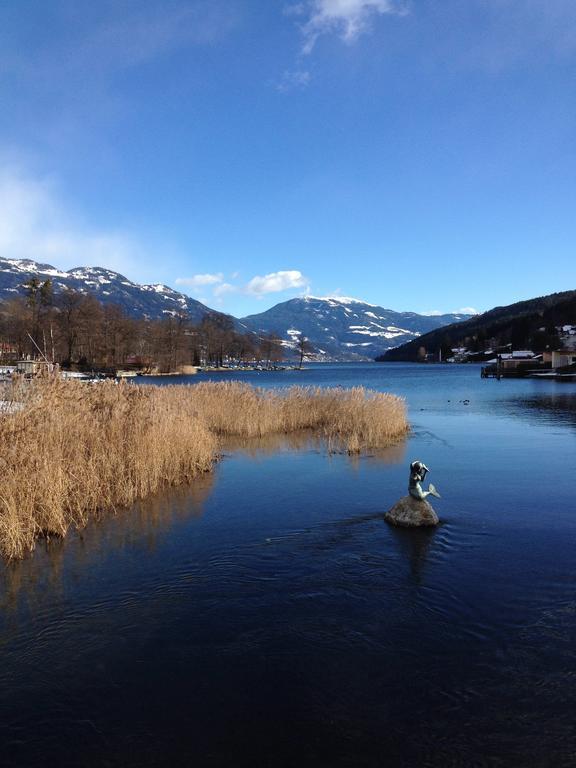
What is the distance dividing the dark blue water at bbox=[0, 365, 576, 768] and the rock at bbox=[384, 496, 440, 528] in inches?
12.3

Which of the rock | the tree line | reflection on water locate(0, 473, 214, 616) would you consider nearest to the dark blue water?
reflection on water locate(0, 473, 214, 616)

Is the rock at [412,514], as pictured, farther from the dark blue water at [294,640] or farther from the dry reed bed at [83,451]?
the dry reed bed at [83,451]

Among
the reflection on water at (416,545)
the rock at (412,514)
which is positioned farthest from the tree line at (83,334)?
the reflection on water at (416,545)

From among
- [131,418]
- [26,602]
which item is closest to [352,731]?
→ [26,602]

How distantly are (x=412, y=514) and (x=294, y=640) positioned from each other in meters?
5.24

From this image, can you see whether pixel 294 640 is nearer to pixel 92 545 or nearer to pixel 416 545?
pixel 416 545

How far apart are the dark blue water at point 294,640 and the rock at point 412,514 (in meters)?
0.31

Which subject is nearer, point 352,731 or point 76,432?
point 352,731

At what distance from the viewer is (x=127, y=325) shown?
355 ft

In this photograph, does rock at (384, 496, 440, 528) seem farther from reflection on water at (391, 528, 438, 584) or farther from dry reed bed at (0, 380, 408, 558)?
dry reed bed at (0, 380, 408, 558)

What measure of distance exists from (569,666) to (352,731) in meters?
2.80

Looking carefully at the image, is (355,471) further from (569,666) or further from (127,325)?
(127,325)

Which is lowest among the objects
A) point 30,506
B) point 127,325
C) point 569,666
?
point 569,666

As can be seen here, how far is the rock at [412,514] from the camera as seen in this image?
11188mm
